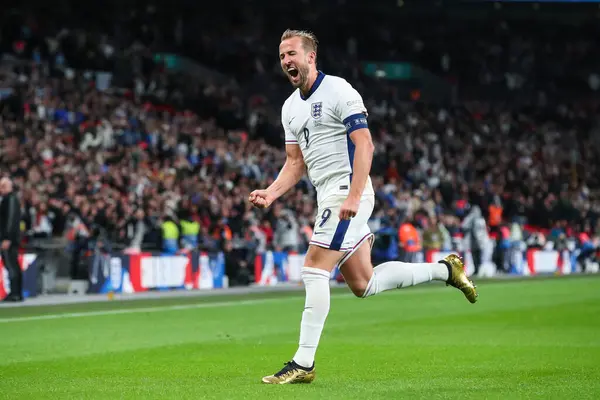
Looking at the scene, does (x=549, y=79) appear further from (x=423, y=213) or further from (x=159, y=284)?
(x=159, y=284)

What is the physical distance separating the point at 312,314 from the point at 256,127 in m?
31.6

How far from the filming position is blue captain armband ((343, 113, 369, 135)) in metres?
8.51

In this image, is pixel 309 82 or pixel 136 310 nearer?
pixel 309 82

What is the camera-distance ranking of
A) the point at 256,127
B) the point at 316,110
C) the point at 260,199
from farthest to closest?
the point at 256,127
the point at 260,199
the point at 316,110

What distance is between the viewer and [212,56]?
147ft

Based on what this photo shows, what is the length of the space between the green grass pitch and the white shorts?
3.31 ft

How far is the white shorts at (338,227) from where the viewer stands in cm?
855

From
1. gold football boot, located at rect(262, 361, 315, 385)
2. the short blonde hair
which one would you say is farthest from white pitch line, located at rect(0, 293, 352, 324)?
the short blonde hair

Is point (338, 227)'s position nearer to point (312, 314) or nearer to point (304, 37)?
point (312, 314)

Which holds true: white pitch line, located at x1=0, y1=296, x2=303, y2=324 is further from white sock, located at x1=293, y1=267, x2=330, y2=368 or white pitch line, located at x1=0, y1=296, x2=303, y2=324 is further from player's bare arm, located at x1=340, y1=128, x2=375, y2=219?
player's bare arm, located at x1=340, y1=128, x2=375, y2=219

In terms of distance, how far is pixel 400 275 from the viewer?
900 cm

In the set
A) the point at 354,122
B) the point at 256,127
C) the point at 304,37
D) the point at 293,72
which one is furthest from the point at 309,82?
the point at 256,127

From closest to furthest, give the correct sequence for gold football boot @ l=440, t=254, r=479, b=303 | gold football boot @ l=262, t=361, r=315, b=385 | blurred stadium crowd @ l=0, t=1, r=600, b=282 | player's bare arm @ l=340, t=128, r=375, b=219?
player's bare arm @ l=340, t=128, r=375, b=219 → gold football boot @ l=262, t=361, r=315, b=385 → gold football boot @ l=440, t=254, r=479, b=303 → blurred stadium crowd @ l=0, t=1, r=600, b=282

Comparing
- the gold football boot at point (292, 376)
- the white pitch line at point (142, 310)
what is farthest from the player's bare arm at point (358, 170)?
the white pitch line at point (142, 310)
